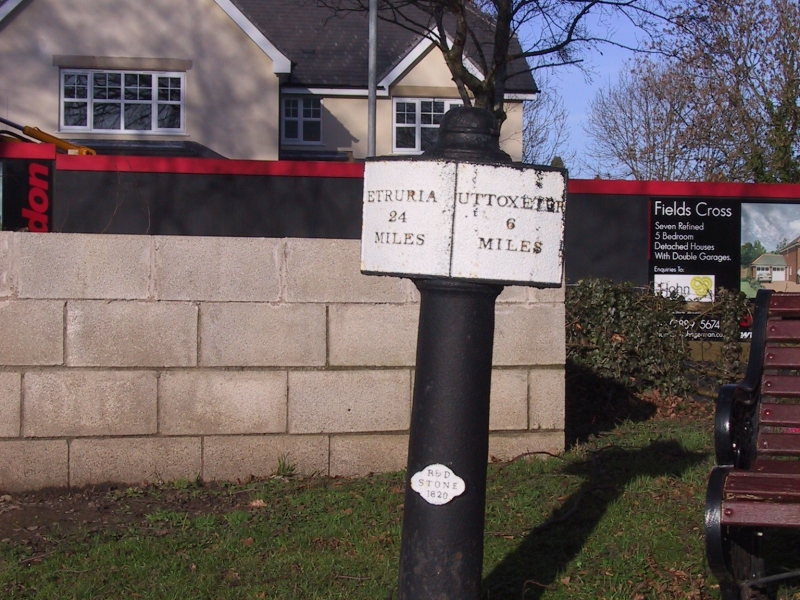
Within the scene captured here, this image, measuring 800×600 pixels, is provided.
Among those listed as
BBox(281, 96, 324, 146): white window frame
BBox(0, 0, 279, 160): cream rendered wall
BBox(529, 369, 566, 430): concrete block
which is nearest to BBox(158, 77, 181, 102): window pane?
BBox(0, 0, 279, 160): cream rendered wall

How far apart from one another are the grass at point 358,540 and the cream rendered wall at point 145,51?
2083 cm

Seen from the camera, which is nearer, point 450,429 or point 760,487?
point 450,429

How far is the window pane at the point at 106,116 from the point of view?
25.3 m

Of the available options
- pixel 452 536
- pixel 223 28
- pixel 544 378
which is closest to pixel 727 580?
pixel 452 536

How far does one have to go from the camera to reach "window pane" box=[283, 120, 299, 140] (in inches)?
1121

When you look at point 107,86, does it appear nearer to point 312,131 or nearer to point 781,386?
point 312,131

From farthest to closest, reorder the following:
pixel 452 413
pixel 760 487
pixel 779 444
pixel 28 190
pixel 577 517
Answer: pixel 28 190 < pixel 577 517 < pixel 779 444 < pixel 760 487 < pixel 452 413

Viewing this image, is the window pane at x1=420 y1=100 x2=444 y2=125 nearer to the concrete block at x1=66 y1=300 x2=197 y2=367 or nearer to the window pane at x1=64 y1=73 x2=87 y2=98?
the window pane at x1=64 y1=73 x2=87 y2=98

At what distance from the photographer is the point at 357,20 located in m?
30.0

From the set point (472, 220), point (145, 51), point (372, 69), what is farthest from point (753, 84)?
point (472, 220)

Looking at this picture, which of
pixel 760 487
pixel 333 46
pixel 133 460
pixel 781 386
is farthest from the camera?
pixel 333 46

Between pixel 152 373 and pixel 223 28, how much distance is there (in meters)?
21.0

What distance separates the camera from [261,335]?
18.2 feet

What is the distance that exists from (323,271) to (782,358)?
8.23 ft
